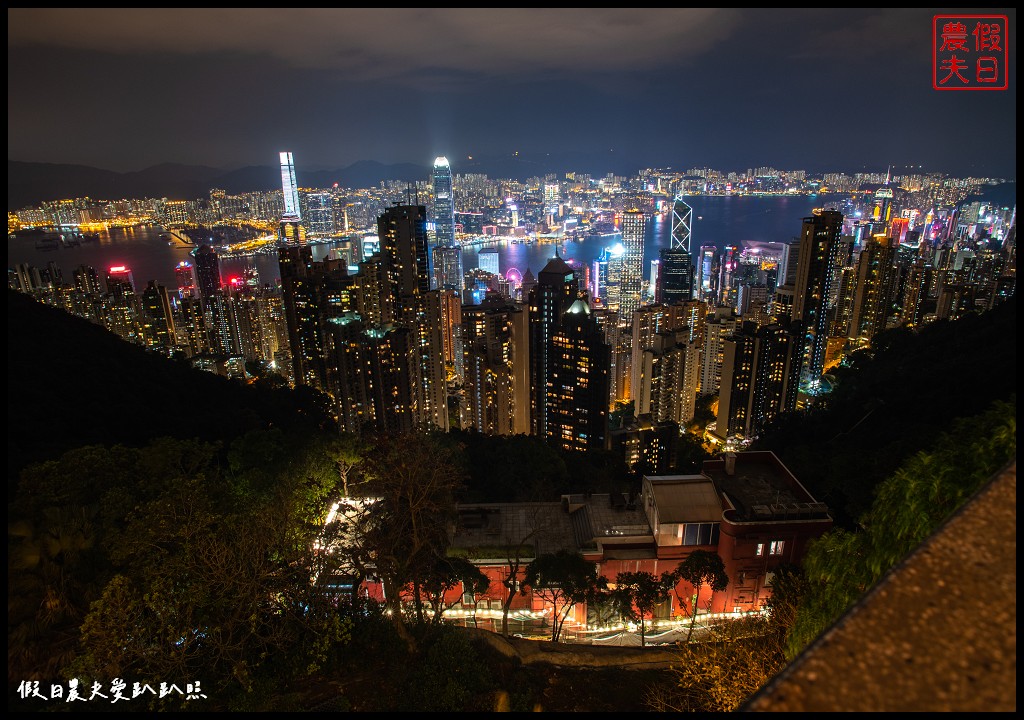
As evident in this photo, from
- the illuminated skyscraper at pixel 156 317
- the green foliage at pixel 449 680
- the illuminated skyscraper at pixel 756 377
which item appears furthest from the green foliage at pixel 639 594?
the illuminated skyscraper at pixel 156 317

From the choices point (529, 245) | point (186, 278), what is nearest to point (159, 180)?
point (186, 278)

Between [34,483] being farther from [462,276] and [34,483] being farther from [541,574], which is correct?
[462,276]

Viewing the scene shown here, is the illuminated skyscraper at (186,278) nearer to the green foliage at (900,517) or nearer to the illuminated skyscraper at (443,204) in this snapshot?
the illuminated skyscraper at (443,204)

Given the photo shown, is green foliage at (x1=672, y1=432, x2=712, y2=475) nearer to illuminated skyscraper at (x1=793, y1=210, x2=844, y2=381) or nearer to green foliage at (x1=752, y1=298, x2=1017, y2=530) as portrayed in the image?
green foliage at (x1=752, y1=298, x2=1017, y2=530)

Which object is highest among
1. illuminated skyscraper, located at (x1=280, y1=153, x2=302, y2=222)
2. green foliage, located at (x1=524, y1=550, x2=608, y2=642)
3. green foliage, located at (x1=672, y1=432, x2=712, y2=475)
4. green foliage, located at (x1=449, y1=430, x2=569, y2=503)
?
illuminated skyscraper, located at (x1=280, y1=153, x2=302, y2=222)

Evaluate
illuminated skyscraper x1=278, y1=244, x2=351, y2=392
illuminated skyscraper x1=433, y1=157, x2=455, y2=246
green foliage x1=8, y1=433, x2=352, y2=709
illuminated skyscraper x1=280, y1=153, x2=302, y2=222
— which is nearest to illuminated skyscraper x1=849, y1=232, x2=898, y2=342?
illuminated skyscraper x1=278, y1=244, x2=351, y2=392

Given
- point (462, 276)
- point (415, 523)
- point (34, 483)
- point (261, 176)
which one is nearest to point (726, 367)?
point (415, 523)
